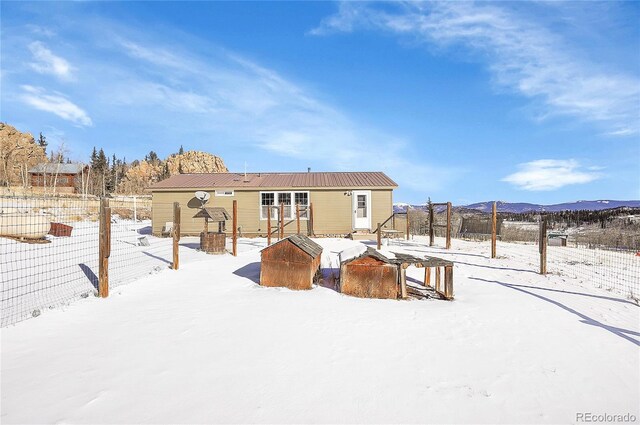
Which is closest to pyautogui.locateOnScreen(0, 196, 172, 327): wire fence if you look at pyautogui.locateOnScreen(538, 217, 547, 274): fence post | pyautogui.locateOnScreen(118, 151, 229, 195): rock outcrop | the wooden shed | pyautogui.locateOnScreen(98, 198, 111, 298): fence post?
pyautogui.locateOnScreen(98, 198, 111, 298): fence post

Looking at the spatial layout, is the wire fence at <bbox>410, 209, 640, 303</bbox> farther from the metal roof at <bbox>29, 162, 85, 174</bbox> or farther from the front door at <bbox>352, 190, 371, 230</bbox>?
the metal roof at <bbox>29, 162, 85, 174</bbox>

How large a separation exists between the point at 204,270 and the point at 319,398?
653cm

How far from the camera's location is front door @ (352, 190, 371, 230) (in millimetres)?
18266

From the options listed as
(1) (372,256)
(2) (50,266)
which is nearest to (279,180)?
(2) (50,266)

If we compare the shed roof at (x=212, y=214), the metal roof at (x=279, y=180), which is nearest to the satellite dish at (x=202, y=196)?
the metal roof at (x=279, y=180)

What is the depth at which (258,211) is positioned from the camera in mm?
18578

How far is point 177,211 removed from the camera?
30.1 ft

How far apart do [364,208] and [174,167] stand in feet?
333

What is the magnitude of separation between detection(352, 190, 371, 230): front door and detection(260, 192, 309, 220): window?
2.83m

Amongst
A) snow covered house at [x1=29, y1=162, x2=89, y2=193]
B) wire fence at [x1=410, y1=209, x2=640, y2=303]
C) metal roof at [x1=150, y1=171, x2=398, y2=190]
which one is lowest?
wire fence at [x1=410, y1=209, x2=640, y2=303]

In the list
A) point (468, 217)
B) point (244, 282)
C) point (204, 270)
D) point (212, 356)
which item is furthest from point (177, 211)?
point (468, 217)

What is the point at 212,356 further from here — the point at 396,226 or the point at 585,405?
the point at 396,226

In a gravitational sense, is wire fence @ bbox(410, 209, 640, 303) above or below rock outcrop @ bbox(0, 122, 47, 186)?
below

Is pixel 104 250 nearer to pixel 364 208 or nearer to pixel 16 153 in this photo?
pixel 364 208
